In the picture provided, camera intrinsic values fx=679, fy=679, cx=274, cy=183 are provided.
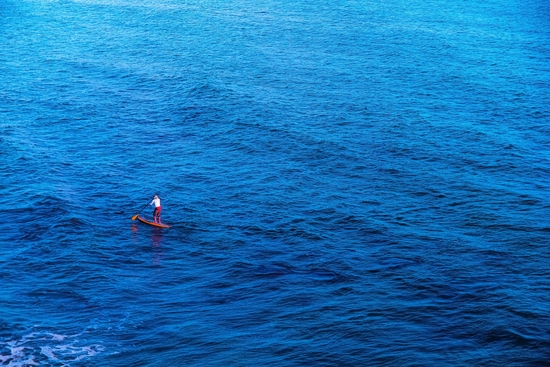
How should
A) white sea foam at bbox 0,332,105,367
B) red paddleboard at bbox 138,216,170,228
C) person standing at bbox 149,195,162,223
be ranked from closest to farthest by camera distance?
1. white sea foam at bbox 0,332,105,367
2. person standing at bbox 149,195,162,223
3. red paddleboard at bbox 138,216,170,228

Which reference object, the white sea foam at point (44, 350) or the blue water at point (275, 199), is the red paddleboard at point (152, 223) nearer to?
the blue water at point (275, 199)

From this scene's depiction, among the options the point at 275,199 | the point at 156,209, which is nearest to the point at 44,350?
the point at 156,209

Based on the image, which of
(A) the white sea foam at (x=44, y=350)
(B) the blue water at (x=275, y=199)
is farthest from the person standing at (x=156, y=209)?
(A) the white sea foam at (x=44, y=350)

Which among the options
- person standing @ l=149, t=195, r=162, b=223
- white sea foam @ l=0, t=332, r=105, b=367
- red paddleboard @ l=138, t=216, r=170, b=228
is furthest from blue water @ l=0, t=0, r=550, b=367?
person standing @ l=149, t=195, r=162, b=223

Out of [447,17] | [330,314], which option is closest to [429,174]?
[330,314]

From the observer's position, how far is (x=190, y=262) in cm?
6219

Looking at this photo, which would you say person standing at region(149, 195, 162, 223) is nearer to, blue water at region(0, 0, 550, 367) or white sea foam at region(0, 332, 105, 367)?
blue water at region(0, 0, 550, 367)

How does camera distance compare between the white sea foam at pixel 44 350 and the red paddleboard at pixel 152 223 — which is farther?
the red paddleboard at pixel 152 223

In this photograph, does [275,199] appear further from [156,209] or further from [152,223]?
[152,223]

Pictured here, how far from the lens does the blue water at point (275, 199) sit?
169 ft

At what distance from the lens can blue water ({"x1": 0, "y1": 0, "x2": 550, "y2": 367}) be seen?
51.5 m

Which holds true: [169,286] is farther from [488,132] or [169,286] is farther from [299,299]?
[488,132]

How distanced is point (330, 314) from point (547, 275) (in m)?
20.8

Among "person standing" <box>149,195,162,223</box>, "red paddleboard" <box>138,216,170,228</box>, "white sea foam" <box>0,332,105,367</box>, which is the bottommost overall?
"white sea foam" <box>0,332,105,367</box>
